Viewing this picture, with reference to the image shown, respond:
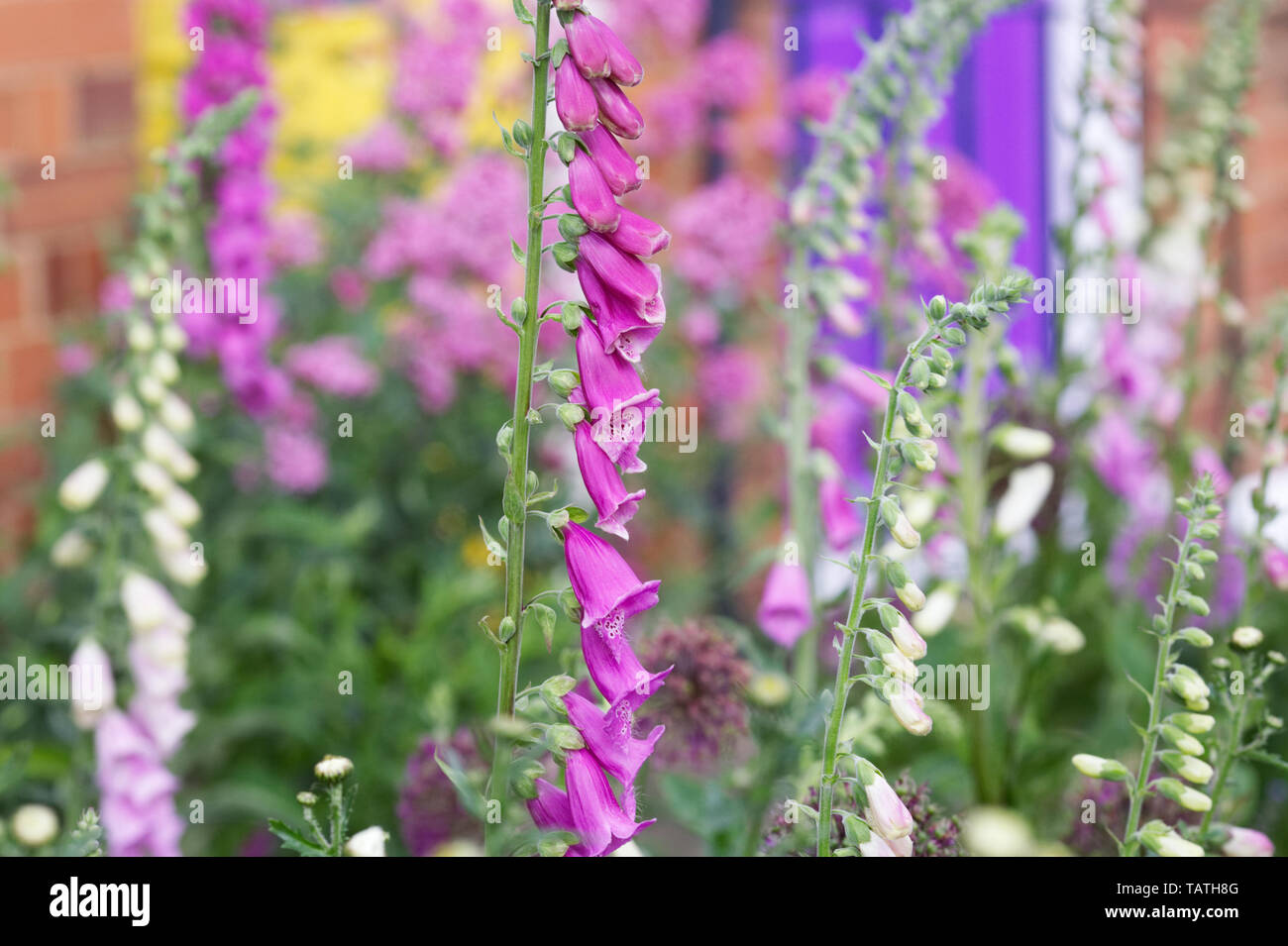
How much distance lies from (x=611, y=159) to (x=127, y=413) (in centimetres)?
72

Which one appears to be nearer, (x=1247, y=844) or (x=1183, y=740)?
(x=1183, y=740)

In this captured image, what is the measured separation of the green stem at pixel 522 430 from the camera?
73 cm

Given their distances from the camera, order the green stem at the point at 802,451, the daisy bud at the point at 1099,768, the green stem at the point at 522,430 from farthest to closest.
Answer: the green stem at the point at 802,451, the daisy bud at the point at 1099,768, the green stem at the point at 522,430

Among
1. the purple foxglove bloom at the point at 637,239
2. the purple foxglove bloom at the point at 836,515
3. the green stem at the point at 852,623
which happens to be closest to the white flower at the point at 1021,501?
the purple foxglove bloom at the point at 836,515

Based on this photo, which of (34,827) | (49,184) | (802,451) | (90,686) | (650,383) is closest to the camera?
(34,827)

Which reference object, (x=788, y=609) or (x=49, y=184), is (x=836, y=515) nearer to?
(x=788, y=609)

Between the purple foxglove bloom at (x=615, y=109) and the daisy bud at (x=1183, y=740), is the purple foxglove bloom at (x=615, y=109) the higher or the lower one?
the higher one

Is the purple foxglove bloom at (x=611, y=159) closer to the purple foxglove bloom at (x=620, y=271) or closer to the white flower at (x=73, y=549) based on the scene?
the purple foxglove bloom at (x=620, y=271)

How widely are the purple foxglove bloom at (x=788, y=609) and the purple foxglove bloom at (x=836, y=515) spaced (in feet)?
0.28

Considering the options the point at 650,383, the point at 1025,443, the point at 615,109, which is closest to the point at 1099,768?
the point at 1025,443

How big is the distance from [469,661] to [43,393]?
1234 millimetres

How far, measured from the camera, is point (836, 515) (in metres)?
1.33

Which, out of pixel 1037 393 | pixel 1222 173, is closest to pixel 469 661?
pixel 1037 393

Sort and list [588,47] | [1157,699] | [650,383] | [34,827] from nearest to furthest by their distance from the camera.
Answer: [588,47], [1157,699], [34,827], [650,383]
